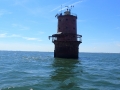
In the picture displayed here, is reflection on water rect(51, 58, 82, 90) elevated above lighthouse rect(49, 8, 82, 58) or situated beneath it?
situated beneath

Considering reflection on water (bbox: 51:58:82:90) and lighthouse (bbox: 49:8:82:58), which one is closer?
reflection on water (bbox: 51:58:82:90)

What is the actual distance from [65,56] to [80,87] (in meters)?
27.4

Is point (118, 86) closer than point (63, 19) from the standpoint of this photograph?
Yes

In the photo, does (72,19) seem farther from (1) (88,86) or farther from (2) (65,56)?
(1) (88,86)

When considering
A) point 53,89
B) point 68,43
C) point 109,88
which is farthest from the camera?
point 68,43

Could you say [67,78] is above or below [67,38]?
below

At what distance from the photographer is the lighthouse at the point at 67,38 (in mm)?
40656

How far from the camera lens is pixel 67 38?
40.7 m

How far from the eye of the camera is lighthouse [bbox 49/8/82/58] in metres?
40.7

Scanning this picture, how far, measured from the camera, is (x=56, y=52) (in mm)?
42375

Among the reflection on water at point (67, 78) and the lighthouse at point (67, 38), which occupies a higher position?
the lighthouse at point (67, 38)

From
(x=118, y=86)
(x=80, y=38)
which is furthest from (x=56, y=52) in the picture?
(x=118, y=86)

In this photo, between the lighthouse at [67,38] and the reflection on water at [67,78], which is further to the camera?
the lighthouse at [67,38]

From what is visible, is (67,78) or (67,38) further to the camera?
(67,38)
